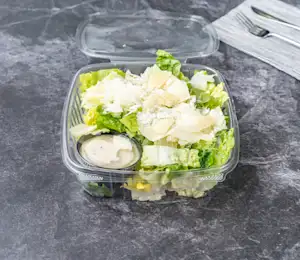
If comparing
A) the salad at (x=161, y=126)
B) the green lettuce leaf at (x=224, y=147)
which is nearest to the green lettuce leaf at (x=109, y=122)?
the salad at (x=161, y=126)

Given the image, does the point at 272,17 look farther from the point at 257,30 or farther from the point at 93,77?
the point at 93,77

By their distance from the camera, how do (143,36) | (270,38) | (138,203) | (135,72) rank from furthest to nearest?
(270,38)
(143,36)
(135,72)
(138,203)

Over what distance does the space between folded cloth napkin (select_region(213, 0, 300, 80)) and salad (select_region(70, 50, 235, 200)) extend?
512 millimetres

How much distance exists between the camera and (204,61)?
5.67 feet

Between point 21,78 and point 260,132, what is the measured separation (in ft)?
2.81

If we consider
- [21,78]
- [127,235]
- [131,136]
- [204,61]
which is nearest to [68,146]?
[131,136]

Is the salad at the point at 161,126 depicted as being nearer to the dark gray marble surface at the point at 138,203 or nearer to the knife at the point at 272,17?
the dark gray marble surface at the point at 138,203

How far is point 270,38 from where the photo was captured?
5.82ft

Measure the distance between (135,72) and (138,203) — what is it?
440 millimetres

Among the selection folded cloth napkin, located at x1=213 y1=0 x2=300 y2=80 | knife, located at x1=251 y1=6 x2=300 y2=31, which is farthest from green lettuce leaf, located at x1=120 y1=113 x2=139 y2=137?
knife, located at x1=251 y1=6 x2=300 y2=31

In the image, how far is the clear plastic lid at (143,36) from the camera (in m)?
1.58

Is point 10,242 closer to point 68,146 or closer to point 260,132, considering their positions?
point 68,146

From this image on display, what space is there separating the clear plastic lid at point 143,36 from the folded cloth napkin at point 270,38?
191 millimetres

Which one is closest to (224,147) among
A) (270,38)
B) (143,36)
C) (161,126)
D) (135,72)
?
(161,126)
